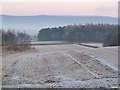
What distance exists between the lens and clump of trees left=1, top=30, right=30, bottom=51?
25203mm

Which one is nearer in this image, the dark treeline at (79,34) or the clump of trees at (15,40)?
the clump of trees at (15,40)

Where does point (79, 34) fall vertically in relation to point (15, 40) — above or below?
above

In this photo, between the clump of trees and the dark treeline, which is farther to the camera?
the dark treeline

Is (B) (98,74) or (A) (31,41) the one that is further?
(A) (31,41)

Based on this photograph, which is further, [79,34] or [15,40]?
[79,34]

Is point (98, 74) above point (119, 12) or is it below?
below

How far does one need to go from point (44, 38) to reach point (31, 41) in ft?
7.43

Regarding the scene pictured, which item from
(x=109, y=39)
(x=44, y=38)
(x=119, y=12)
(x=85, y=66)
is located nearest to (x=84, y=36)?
(x=44, y=38)

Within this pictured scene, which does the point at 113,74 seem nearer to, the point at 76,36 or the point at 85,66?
the point at 85,66

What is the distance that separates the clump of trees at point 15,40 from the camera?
82.7 feet

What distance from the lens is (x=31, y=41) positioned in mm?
29391

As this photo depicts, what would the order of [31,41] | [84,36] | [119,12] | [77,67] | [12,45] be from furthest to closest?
1. [84,36]
2. [31,41]
3. [12,45]
4. [77,67]
5. [119,12]

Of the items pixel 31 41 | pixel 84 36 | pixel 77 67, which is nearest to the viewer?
pixel 77 67

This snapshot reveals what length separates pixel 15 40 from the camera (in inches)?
1107
